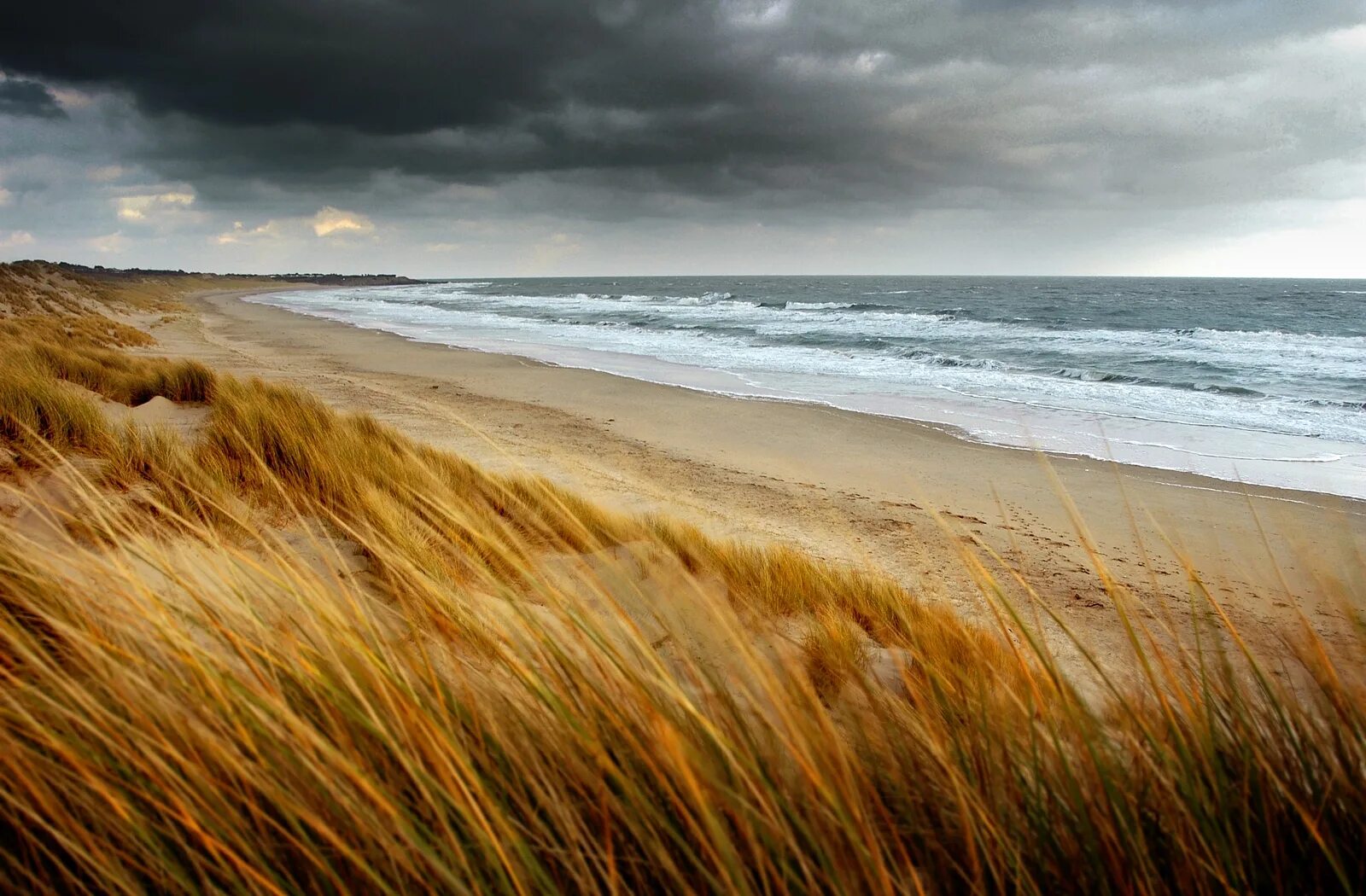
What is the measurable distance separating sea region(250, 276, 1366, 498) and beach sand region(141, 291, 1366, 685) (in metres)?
0.73

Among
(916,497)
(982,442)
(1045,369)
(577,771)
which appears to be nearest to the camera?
(577,771)

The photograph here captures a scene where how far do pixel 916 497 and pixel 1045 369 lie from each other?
1217cm

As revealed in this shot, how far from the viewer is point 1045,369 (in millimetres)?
17078

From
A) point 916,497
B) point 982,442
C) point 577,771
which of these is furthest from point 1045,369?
point 577,771

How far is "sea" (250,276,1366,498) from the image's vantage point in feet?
30.8

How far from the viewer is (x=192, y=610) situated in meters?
1.70

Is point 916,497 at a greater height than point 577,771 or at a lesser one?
lesser

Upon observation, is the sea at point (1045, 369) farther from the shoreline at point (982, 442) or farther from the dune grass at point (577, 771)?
the dune grass at point (577, 771)

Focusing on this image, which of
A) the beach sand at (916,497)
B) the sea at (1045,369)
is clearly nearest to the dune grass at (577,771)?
the beach sand at (916,497)

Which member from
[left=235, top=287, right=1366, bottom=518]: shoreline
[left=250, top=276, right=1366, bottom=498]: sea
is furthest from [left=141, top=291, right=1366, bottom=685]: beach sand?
[left=250, top=276, right=1366, bottom=498]: sea

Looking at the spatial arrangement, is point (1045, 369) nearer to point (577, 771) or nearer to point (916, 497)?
point (916, 497)

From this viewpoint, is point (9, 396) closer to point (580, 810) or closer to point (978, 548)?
point (580, 810)

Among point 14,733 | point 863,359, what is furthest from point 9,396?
point 863,359

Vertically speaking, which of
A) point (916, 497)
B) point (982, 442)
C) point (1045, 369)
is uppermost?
point (1045, 369)
